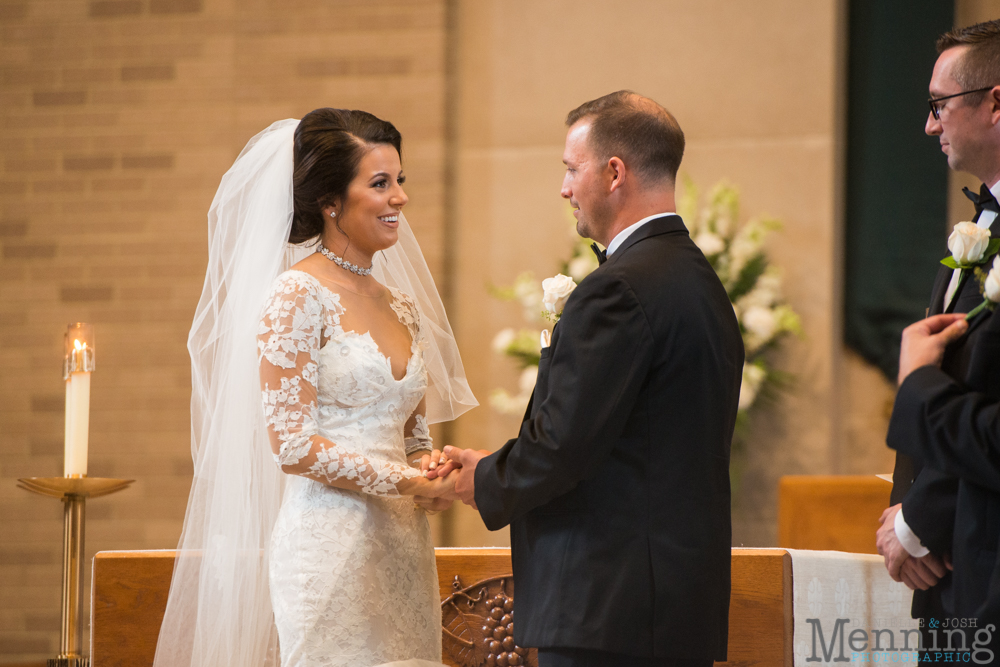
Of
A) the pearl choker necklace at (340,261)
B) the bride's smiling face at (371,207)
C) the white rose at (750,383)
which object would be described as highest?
the bride's smiling face at (371,207)

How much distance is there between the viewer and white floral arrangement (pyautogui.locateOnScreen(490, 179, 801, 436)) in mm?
5156

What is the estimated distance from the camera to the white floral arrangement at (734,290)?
516cm

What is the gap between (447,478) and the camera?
2.40m

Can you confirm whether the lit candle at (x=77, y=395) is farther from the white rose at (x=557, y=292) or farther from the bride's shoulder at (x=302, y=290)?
the white rose at (x=557, y=292)

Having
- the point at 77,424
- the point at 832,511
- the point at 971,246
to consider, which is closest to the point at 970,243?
the point at 971,246

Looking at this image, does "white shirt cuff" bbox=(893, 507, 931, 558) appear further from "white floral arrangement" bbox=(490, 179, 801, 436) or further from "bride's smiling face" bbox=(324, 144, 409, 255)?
"white floral arrangement" bbox=(490, 179, 801, 436)

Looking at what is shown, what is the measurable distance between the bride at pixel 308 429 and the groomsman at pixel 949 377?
104 cm

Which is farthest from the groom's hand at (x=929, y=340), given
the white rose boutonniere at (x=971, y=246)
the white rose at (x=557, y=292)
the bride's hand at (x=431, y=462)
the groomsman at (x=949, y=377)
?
the bride's hand at (x=431, y=462)

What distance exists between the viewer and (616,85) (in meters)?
5.74

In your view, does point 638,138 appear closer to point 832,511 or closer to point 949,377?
point 949,377

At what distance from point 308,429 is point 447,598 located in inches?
29.9

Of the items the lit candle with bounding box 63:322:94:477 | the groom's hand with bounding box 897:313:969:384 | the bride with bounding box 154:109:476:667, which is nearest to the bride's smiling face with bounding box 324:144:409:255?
the bride with bounding box 154:109:476:667

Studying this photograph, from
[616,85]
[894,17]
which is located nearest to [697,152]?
[616,85]

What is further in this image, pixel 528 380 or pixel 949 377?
pixel 528 380
